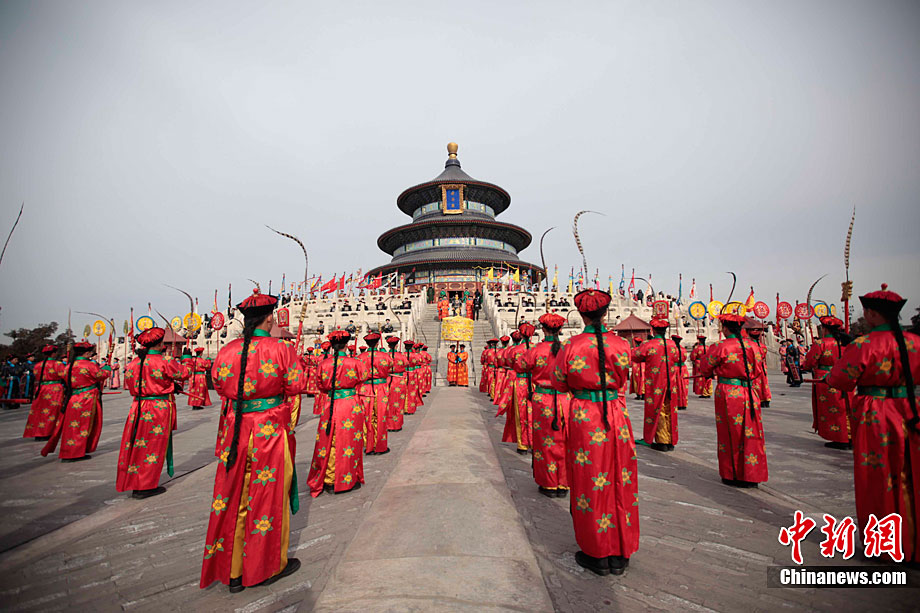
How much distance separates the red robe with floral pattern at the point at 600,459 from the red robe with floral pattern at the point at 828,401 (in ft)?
17.5

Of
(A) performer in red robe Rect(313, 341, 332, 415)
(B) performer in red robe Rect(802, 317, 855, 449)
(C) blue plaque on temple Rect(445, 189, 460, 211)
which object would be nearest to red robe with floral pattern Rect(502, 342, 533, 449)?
(A) performer in red robe Rect(313, 341, 332, 415)

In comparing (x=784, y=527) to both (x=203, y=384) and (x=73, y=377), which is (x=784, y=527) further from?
(x=203, y=384)

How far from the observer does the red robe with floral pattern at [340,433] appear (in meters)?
5.03

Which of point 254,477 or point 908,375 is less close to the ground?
point 908,375

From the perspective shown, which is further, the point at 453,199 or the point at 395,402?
the point at 453,199

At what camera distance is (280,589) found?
2900 millimetres

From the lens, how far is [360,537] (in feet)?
11.5

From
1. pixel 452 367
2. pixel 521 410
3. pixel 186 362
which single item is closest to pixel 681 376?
pixel 521 410

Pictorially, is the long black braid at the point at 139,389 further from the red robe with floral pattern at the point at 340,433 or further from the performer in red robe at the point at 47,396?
the performer in red robe at the point at 47,396

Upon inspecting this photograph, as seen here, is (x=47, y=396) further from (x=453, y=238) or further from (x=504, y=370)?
(x=453, y=238)

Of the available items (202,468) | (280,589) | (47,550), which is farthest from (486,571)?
(202,468)

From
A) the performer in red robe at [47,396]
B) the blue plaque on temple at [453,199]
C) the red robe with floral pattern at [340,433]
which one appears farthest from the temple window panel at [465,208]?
the red robe with floral pattern at [340,433]

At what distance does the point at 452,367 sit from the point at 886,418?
48.2 ft

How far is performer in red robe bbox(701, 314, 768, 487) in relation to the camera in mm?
4832
